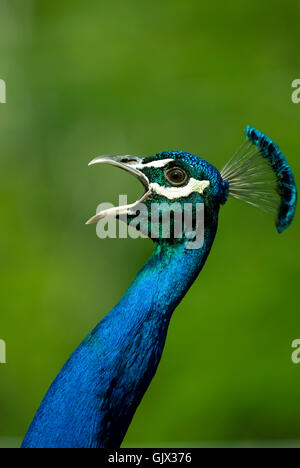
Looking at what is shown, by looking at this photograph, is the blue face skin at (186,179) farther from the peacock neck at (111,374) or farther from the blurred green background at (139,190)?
the blurred green background at (139,190)

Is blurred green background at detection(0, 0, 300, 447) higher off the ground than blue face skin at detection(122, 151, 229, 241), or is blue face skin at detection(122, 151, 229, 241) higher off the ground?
blurred green background at detection(0, 0, 300, 447)

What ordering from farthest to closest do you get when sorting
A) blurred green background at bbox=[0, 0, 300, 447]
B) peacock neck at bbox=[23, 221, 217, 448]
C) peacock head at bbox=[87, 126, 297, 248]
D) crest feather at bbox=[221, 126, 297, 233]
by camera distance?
1. blurred green background at bbox=[0, 0, 300, 447]
2. crest feather at bbox=[221, 126, 297, 233]
3. peacock head at bbox=[87, 126, 297, 248]
4. peacock neck at bbox=[23, 221, 217, 448]

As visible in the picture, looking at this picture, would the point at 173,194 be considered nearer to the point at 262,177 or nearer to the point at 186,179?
the point at 186,179

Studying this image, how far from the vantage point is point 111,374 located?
1241mm

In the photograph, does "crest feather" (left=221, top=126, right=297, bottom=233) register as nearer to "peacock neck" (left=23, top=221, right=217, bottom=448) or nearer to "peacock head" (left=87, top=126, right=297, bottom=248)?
"peacock head" (left=87, top=126, right=297, bottom=248)

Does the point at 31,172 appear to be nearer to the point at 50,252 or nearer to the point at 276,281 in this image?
the point at 50,252

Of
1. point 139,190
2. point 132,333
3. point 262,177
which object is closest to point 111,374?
point 132,333

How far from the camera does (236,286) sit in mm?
4020

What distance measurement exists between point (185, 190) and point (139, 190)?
8.92 ft

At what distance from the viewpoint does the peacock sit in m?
1.24

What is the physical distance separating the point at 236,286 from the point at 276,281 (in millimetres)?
252

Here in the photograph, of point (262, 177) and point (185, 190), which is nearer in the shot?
point (185, 190)

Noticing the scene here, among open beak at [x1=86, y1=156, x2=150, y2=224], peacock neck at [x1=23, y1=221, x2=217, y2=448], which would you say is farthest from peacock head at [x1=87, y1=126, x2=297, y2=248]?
peacock neck at [x1=23, y1=221, x2=217, y2=448]
